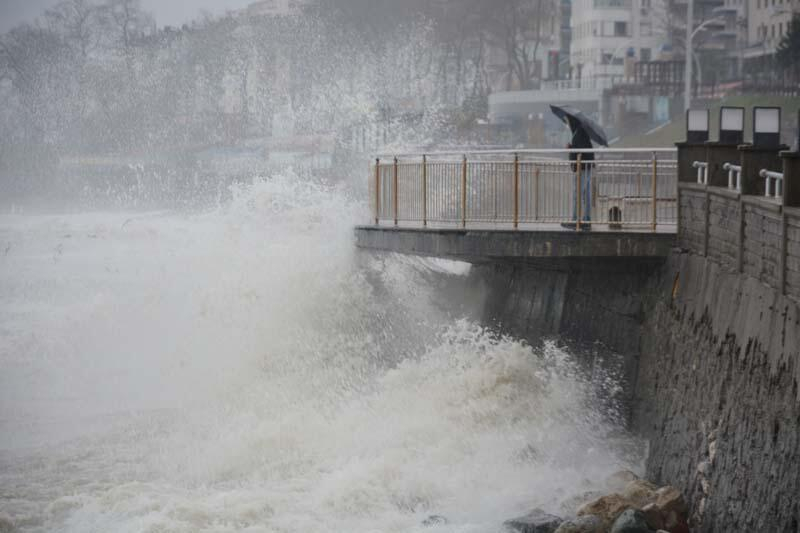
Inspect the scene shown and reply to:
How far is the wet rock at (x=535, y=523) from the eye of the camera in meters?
13.8

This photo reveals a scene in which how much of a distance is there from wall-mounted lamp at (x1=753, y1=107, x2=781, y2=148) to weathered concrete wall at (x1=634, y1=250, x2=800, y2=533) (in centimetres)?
140

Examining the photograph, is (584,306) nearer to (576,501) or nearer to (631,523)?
(576,501)

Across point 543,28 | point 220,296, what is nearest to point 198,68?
point 543,28

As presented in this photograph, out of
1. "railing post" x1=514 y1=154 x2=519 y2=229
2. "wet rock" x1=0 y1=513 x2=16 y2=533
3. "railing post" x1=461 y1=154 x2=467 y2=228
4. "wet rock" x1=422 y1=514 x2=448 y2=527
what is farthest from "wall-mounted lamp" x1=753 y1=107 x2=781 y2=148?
"wet rock" x1=0 y1=513 x2=16 y2=533

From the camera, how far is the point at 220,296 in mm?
26422

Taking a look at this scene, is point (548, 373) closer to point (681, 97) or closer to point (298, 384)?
point (298, 384)

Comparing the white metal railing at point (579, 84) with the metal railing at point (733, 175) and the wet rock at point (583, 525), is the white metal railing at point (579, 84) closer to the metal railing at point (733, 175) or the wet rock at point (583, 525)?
the metal railing at point (733, 175)

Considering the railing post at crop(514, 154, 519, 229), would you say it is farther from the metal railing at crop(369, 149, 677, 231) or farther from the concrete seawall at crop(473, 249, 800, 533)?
the concrete seawall at crop(473, 249, 800, 533)

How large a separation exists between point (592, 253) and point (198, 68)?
90.6m

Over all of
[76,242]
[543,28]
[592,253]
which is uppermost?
[543,28]

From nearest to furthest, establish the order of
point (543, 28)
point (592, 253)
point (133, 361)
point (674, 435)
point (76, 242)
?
point (674, 435), point (592, 253), point (133, 361), point (76, 242), point (543, 28)

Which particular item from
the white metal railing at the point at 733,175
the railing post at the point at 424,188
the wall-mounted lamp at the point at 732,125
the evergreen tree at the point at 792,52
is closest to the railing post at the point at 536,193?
the railing post at the point at 424,188

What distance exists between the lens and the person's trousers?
18.6 m

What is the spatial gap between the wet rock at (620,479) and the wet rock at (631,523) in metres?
2.03
